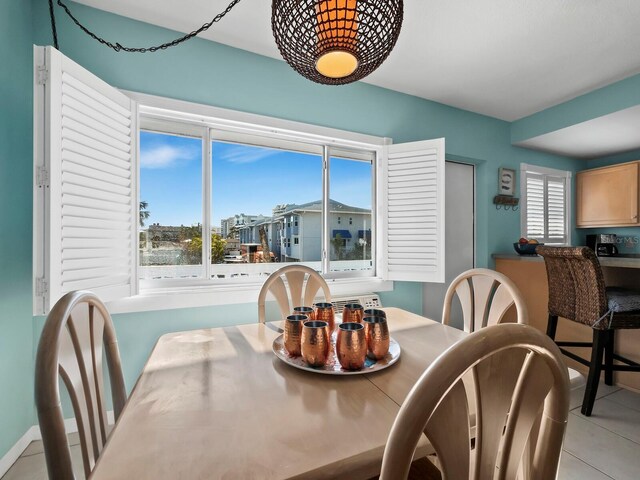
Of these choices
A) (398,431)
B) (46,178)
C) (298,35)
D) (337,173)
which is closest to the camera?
(398,431)

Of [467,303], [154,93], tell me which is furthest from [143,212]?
[467,303]

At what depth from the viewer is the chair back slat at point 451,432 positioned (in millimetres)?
476

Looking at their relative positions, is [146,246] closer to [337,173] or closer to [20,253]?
[20,253]

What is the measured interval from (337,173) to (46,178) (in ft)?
6.64

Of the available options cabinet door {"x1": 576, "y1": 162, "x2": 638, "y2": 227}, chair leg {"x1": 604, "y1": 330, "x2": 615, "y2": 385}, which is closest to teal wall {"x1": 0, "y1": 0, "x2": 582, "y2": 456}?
chair leg {"x1": 604, "y1": 330, "x2": 615, "y2": 385}

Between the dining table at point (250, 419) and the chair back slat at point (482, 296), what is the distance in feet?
1.72

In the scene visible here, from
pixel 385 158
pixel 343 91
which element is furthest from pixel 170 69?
pixel 385 158

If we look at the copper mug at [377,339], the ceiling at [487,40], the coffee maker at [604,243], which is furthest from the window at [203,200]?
the coffee maker at [604,243]

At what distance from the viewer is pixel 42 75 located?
148 centimetres

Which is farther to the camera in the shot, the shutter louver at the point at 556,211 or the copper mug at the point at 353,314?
the shutter louver at the point at 556,211

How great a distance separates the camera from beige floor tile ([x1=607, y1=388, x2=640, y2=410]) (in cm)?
220

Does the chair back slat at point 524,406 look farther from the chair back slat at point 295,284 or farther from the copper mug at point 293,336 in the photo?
the chair back slat at point 295,284

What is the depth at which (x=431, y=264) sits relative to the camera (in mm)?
2689

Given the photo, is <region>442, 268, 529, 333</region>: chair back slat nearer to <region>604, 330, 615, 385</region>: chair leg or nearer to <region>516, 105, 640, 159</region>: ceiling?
<region>604, 330, 615, 385</region>: chair leg
